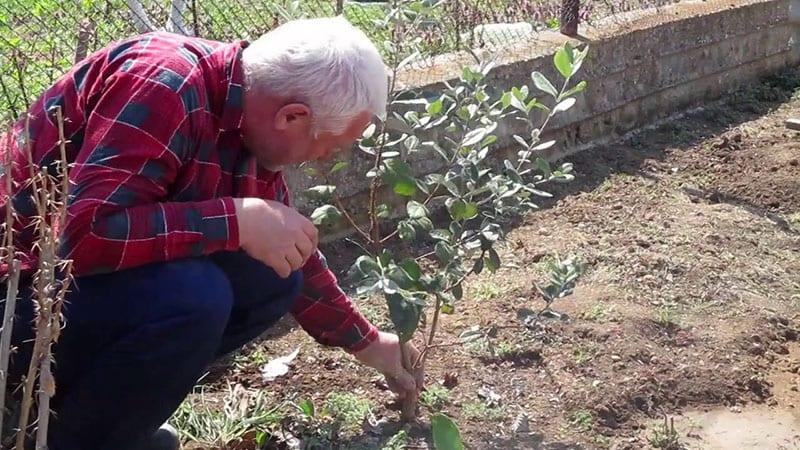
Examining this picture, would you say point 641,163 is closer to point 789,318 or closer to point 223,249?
point 789,318

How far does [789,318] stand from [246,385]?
6.65ft

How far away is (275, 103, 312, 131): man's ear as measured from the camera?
7.14 feet

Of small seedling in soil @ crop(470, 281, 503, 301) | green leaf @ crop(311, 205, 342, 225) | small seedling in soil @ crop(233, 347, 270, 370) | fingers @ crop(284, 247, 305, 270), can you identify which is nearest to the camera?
fingers @ crop(284, 247, 305, 270)

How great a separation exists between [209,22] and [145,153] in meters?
2.52

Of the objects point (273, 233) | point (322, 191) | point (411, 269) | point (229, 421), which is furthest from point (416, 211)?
point (229, 421)

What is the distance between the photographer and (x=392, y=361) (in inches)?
113

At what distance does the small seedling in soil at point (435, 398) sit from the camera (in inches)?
121

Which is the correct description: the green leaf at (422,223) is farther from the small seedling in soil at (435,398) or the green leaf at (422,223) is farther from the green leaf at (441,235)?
the small seedling in soil at (435,398)

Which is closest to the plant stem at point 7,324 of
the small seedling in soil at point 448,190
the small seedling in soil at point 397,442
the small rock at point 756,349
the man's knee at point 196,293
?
the man's knee at point 196,293

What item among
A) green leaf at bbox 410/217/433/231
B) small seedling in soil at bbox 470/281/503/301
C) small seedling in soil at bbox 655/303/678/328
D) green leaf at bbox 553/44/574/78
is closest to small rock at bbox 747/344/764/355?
small seedling in soil at bbox 655/303/678/328

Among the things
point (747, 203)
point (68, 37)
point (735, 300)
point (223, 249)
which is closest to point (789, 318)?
point (735, 300)

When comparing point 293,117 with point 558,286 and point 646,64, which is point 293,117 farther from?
point 646,64

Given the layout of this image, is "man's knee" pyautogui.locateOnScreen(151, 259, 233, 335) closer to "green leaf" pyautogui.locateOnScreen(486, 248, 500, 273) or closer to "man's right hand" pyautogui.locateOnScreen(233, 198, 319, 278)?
"man's right hand" pyautogui.locateOnScreen(233, 198, 319, 278)

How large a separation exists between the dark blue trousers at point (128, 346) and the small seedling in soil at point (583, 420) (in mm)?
1246
